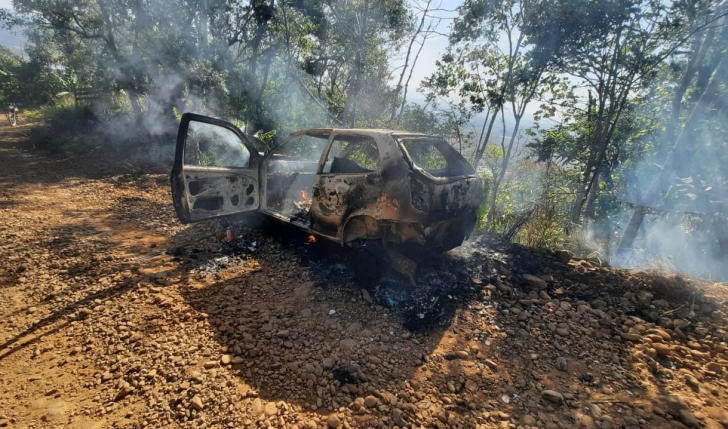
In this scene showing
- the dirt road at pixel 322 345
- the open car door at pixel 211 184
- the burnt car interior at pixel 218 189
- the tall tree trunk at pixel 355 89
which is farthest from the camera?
the tall tree trunk at pixel 355 89

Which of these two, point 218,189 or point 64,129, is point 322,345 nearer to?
point 218,189

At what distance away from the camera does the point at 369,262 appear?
3543 millimetres

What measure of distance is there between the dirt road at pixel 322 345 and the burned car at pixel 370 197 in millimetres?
517

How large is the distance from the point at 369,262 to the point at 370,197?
0.76 metres

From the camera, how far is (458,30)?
745cm

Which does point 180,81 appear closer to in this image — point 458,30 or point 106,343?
point 458,30

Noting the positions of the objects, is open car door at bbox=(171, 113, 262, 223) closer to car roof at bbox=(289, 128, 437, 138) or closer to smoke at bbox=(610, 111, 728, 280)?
car roof at bbox=(289, 128, 437, 138)

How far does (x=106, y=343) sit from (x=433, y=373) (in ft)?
8.96

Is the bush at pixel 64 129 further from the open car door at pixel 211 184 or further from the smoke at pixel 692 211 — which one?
the smoke at pixel 692 211

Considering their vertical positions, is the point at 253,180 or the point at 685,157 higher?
the point at 685,157

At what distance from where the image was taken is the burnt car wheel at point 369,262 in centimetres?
352

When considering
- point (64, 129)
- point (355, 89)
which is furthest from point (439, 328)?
point (64, 129)

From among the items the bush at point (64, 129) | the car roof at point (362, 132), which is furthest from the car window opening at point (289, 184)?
the bush at point (64, 129)

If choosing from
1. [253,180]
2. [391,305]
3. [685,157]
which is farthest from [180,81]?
[685,157]
